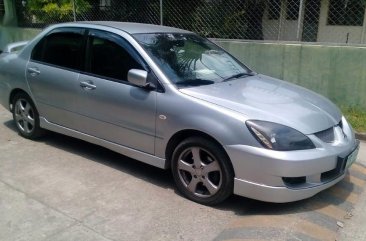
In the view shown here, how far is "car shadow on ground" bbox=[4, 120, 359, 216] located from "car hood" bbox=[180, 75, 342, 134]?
2.26 ft

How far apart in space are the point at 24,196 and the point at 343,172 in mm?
3017

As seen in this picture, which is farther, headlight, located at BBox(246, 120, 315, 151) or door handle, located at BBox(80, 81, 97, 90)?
door handle, located at BBox(80, 81, 97, 90)

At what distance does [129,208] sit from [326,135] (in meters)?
1.91

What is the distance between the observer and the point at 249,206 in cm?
402

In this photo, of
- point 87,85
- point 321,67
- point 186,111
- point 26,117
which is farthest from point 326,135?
point 26,117

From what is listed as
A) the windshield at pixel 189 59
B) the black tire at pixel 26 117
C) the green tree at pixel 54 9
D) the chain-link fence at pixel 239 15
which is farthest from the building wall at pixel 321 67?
the green tree at pixel 54 9

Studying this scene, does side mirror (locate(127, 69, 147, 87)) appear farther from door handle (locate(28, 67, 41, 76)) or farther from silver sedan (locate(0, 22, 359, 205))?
door handle (locate(28, 67, 41, 76))

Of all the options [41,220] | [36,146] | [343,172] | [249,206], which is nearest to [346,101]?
[343,172]

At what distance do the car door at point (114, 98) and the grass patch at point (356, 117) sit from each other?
352 centimetres

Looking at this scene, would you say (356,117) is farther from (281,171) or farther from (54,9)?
(54,9)

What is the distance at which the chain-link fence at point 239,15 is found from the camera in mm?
8641

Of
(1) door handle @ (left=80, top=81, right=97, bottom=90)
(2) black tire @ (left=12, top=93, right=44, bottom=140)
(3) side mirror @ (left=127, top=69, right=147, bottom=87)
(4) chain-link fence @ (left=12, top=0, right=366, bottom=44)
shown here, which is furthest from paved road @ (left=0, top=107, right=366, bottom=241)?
(4) chain-link fence @ (left=12, top=0, right=366, bottom=44)

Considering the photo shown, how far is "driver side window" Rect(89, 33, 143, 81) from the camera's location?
450cm

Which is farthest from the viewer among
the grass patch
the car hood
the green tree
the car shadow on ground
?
the green tree
